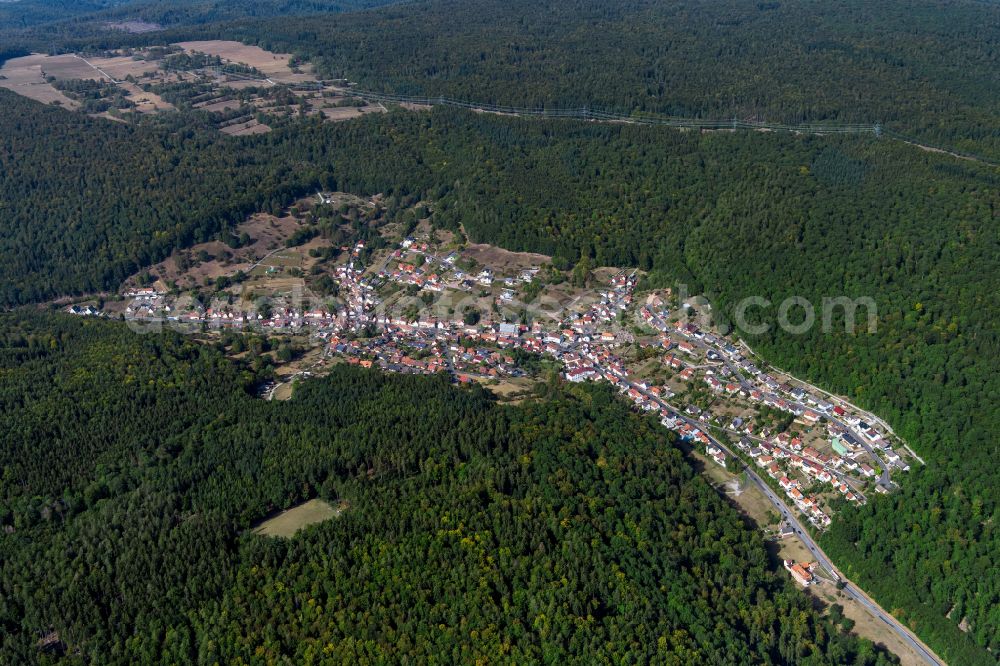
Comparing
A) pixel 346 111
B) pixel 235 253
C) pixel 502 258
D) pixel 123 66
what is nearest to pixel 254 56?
pixel 123 66

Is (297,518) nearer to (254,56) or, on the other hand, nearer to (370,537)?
(370,537)

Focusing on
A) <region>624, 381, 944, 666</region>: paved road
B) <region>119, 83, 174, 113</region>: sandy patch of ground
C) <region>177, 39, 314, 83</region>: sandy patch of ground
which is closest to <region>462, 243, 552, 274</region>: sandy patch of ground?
<region>624, 381, 944, 666</region>: paved road

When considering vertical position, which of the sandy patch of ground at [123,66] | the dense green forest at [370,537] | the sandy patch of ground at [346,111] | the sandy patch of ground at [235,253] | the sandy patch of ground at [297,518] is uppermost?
the sandy patch of ground at [123,66]

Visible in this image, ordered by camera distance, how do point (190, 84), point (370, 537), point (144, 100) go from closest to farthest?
point (370, 537) < point (144, 100) < point (190, 84)

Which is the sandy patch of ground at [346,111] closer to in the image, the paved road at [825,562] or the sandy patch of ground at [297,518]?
the paved road at [825,562]

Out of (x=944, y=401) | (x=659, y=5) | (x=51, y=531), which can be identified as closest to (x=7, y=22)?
(x=659, y=5)

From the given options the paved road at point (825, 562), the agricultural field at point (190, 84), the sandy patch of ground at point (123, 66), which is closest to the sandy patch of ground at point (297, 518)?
the paved road at point (825, 562)
